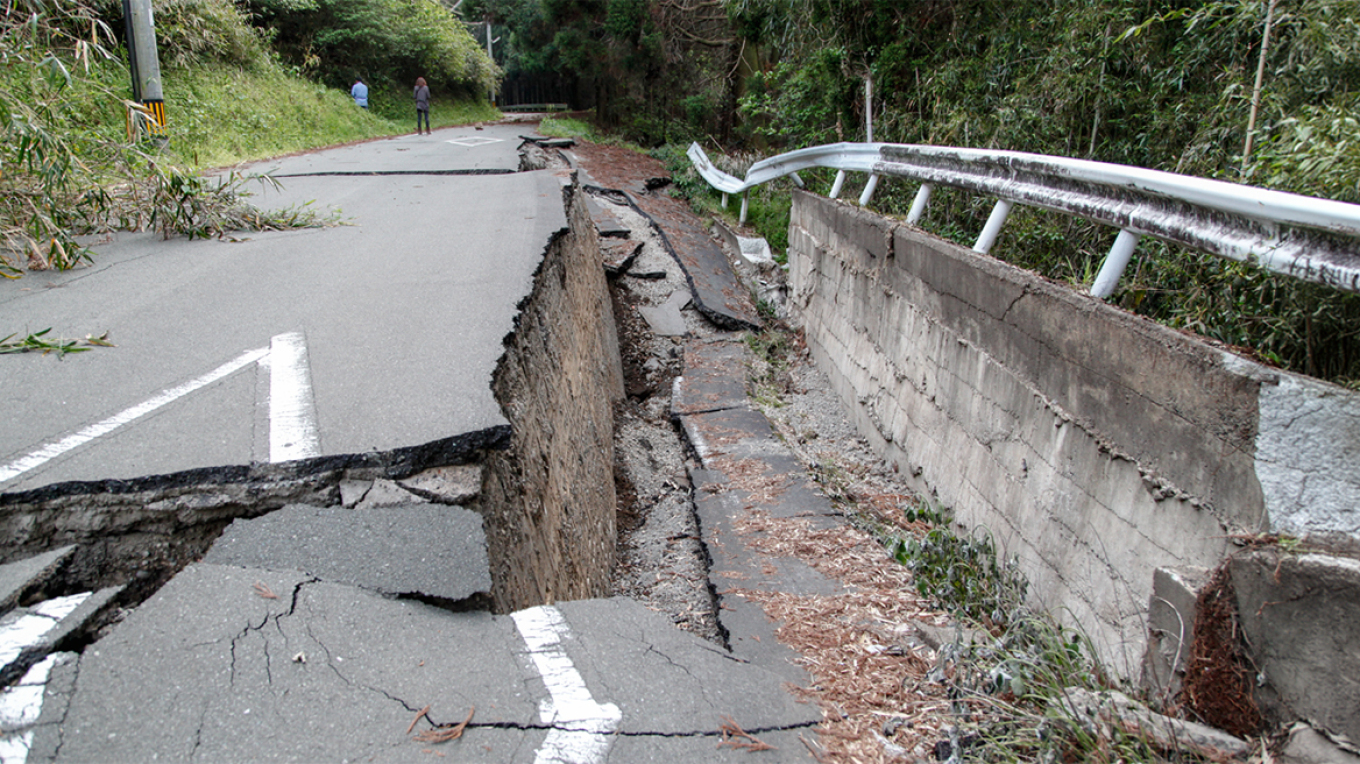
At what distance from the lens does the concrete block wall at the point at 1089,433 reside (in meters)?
2.73

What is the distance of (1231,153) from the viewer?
182 inches

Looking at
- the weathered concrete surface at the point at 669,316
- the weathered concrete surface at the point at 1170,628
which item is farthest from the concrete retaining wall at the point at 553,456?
the weathered concrete surface at the point at 1170,628

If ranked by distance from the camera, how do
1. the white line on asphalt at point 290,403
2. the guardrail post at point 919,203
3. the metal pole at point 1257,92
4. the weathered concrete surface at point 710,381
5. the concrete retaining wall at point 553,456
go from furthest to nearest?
1. the weathered concrete surface at point 710,381
2. the guardrail post at point 919,203
3. the metal pole at point 1257,92
4. the concrete retaining wall at point 553,456
5. the white line on asphalt at point 290,403

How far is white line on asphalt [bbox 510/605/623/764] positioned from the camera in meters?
2.17

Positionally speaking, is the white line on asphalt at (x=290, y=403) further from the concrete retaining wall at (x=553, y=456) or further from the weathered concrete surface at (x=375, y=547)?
the concrete retaining wall at (x=553, y=456)

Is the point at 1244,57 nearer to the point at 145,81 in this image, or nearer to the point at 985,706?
the point at 985,706

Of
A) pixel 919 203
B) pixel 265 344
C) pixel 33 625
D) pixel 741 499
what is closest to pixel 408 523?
pixel 33 625

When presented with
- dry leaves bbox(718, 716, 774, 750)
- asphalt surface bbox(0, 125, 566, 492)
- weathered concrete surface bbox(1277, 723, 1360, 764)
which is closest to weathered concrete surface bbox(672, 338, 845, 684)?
dry leaves bbox(718, 716, 774, 750)

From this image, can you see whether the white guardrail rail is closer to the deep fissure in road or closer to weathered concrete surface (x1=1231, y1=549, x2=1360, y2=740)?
weathered concrete surface (x1=1231, y1=549, x2=1360, y2=740)

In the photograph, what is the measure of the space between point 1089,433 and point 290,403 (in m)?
3.65

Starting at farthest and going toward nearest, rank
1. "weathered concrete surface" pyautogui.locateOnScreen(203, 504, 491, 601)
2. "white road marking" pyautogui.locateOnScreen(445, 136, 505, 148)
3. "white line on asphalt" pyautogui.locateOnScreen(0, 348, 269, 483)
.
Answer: "white road marking" pyautogui.locateOnScreen(445, 136, 505, 148), "white line on asphalt" pyautogui.locateOnScreen(0, 348, 269, 483), "weathered concrete surface" pyautogui.locateOnScreen(203, 504, 491, 601)

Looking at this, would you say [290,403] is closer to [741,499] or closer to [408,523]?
[408,523]

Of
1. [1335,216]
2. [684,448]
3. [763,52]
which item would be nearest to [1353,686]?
[1335,216]

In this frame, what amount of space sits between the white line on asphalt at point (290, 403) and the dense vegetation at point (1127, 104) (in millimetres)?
3778
